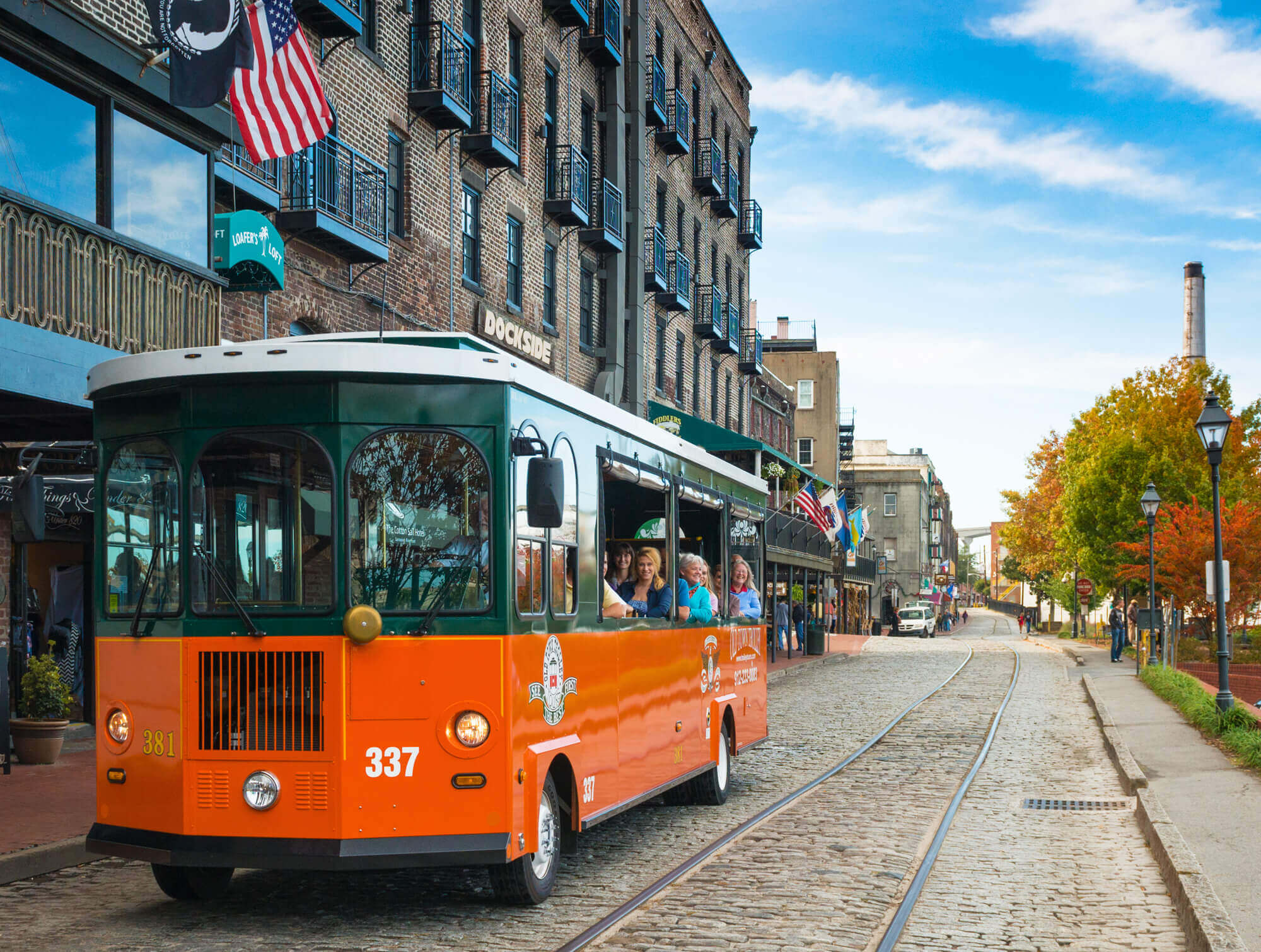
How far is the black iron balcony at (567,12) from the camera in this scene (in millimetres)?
28344

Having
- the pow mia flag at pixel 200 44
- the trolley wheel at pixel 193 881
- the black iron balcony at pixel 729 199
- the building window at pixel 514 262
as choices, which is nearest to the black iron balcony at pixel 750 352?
the black iron balcony at pixel 729 199

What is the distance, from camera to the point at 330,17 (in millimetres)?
18812

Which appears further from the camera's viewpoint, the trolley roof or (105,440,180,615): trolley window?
(105,440,180,615): trolley window

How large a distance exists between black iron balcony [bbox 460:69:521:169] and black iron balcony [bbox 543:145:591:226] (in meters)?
2.48

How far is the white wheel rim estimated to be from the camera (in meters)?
7.67

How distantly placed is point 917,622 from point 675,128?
40117mm

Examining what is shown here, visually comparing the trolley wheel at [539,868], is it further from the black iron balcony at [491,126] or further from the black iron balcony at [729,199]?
the black iron balcony at [729,199]

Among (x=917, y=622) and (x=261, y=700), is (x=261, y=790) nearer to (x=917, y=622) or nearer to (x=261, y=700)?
(x=261, y=700)

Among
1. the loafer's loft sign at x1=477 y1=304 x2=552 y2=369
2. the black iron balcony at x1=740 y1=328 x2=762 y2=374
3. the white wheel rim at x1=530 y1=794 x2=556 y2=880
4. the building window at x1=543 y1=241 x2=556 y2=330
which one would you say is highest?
→ the black iron balcony at x1=740 y1=328 x2=762 y2=374

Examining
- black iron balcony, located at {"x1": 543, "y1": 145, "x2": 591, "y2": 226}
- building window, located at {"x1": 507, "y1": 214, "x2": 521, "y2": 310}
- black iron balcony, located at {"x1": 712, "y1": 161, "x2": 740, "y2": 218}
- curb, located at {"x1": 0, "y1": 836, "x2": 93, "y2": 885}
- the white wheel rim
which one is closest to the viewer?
the white wheel rim

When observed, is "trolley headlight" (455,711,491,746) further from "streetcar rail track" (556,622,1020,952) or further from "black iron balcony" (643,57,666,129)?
"black iron balcony" (643,57,666,129)

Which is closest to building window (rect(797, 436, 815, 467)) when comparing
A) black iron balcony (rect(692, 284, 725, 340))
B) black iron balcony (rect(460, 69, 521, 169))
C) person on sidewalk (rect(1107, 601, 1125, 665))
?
black iron balcony (rect(692, 284, 725, 340))

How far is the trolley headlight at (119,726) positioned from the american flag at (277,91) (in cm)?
825

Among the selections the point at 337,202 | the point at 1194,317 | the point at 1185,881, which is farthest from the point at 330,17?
the point at 1194,317
